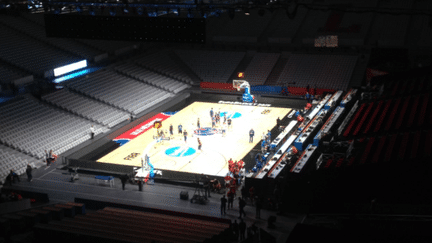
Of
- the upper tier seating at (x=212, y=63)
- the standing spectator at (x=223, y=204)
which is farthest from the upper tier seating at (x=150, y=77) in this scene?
the standing spectator at (x=223, y=204)

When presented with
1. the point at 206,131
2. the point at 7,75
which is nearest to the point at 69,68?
the point at 7,75

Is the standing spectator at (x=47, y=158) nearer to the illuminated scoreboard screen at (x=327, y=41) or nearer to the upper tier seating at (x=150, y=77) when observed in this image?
the upper tier seating at (x=150, y=77)

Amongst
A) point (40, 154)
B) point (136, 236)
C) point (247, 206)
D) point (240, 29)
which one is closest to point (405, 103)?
point (247, 206)

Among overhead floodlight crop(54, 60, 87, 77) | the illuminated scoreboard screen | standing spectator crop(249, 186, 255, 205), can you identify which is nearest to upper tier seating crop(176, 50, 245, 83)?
the illuminated scoreboard screen

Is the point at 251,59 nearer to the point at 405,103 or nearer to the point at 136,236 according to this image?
the point at 405,103

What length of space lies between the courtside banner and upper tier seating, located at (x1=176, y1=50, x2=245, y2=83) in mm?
9513

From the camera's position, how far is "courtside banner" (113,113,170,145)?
101ft

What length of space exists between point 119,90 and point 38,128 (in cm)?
922

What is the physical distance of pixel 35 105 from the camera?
31.9 m

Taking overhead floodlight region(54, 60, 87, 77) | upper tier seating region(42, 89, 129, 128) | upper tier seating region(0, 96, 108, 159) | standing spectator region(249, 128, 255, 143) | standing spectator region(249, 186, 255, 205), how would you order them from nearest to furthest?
1. standing spectator region(249, 186, 255, 205)
2. upper tier seating region(0, 96, 108, 159)
3. standing spectator region(249, 128, 255, 143)
4. upper tier seating region(42, 89, 129, 128)
5. overhead floodlight region(54, 60, 87, 77)

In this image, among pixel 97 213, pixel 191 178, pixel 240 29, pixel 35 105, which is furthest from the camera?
pixel 240 29

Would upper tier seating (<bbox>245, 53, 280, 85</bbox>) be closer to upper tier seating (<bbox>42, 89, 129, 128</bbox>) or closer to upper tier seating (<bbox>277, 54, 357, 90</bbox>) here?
upper tier seating (<bbox>277, 54, 357, 90</bbox>)

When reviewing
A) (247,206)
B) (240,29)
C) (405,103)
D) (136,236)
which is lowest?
(247,206)

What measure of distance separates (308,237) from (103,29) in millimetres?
13166
